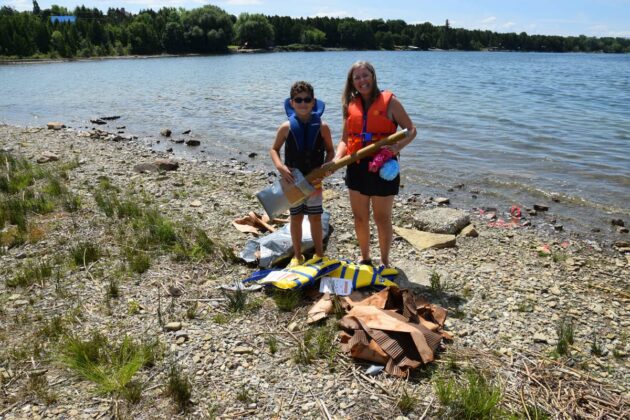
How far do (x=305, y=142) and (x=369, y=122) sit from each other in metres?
0.79

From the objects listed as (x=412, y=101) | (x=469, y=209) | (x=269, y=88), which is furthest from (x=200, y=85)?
(x=469, y=209)

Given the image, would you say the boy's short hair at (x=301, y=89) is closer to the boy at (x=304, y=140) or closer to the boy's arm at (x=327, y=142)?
the boy at (x=304, y=140)

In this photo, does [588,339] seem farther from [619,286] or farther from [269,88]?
[269,88]

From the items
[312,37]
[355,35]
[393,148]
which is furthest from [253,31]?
[393,148]

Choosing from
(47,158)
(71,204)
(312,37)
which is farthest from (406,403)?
(312,37)

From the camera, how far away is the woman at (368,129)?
5191mm

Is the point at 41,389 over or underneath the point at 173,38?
underneath

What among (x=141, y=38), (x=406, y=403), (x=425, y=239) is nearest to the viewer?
(x=406, y=403)

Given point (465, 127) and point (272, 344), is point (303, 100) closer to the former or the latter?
point (272, 344)

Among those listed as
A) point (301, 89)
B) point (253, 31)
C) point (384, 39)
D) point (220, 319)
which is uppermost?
point (384, 39)

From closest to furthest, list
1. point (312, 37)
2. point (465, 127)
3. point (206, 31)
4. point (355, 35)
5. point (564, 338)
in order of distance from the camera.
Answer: point (564, 338), point (465, 127), point (206, 31), point (312, 37), point (355, 35)

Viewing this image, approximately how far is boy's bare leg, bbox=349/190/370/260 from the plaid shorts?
397 mm

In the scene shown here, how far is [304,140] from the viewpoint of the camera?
5.53m

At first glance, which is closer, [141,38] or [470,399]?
[470,399]
